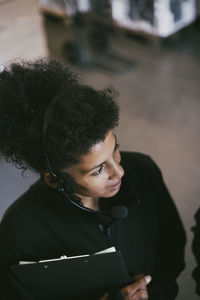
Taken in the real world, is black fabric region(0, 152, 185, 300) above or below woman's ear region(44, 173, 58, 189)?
below

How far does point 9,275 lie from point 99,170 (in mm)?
404

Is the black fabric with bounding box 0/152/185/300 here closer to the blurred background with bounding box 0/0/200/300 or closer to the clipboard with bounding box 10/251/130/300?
the clipboard with bounding box 10/251/130/300

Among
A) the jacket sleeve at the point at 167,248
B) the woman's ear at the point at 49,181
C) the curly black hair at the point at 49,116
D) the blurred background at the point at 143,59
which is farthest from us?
the blurred background at the point at 143,59

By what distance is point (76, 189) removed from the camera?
0.99 metres

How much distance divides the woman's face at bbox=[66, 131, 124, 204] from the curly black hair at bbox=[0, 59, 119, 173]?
0.02 metres

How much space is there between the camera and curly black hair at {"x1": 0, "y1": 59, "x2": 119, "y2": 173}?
860mm

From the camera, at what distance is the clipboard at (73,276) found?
0.95 meters

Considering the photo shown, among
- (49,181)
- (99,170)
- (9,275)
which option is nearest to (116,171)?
(99,170)

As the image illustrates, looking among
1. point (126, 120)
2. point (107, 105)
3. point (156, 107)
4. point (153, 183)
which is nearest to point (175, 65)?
point (156, 107)

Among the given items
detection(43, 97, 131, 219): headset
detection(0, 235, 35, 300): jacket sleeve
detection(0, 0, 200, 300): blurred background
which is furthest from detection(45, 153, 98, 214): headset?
detection(0, 0, 200, 300): blurred background

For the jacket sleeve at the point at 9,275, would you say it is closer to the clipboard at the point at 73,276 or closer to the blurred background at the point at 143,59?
the clipboard at the point at 73,276

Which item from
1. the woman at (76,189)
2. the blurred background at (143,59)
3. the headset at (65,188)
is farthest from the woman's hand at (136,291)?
the blurred background at (143,59)

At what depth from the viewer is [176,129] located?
278cm

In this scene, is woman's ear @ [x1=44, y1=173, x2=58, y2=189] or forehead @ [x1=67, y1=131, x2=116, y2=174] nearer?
forehead @ [x1=67, y1=131, x2=116, y2=174]
